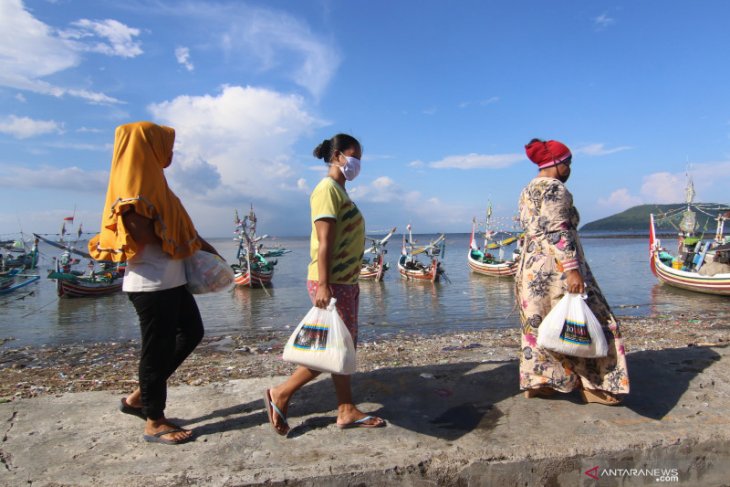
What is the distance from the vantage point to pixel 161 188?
2.55 m

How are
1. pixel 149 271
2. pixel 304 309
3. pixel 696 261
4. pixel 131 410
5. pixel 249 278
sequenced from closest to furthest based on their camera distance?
pixel 149 271, pixel 131 410, pixel 304 309, pixel 696 261, pixel 249 278

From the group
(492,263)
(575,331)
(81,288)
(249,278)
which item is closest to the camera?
(575,331)

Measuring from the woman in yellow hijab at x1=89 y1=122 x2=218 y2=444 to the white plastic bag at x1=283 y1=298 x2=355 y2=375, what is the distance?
0.71m

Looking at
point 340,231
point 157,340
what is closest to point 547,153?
point 340,231

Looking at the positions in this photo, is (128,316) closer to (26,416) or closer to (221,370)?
(221,370)

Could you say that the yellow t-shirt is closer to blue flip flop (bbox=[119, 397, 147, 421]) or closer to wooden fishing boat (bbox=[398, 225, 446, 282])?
blue flip flop (bbox=[119, 397, 147, 421])

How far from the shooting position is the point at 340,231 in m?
2.73

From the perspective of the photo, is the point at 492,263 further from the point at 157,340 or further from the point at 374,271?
the point at 157,340

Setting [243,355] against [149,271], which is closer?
[149,271]

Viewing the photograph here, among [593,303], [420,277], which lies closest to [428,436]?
[593,303]

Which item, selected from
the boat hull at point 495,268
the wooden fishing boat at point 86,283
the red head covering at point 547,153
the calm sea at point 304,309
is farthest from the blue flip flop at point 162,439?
the boat hull at point 495,268

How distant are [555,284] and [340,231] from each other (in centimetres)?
145

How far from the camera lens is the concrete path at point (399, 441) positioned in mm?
2309

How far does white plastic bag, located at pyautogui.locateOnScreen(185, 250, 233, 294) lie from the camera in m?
2.80
